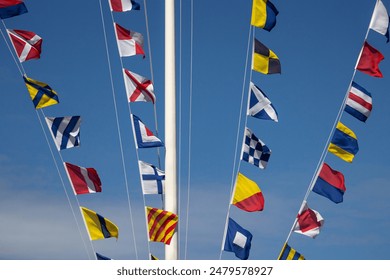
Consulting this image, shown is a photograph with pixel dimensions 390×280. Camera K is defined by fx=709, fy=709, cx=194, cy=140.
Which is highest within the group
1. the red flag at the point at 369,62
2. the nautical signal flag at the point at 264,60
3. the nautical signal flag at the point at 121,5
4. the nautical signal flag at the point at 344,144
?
the nautical signal flag at the point at 121,5

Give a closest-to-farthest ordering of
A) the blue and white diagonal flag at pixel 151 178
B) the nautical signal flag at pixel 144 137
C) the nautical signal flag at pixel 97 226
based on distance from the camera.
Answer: the nautical signal flag at pixel 97 226, the blue and white diagonal flag at pixel 151 178, the nautical signal flag at pixel 144 137

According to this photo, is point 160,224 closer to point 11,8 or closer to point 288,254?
point 288,254

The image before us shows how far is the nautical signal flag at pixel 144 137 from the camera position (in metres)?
13.8

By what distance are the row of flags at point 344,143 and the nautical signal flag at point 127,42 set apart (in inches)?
172

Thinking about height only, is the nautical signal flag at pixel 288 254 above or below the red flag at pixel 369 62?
below

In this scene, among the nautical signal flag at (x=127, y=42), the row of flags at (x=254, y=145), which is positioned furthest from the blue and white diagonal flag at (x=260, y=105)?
the nautical signal flag at (x=127, y=42)

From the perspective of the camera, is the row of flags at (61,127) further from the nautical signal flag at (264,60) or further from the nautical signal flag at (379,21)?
the nautical signal flag at (379,21)

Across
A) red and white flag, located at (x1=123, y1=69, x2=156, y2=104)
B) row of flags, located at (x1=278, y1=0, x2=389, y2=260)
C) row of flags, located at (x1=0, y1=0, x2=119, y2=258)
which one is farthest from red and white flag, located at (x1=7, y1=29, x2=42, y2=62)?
row of flags, located at (x1=278, y1=0, x2=389, y2=260)

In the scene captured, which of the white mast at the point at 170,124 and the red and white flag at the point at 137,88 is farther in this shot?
the red and white flag at the point at 137,88
